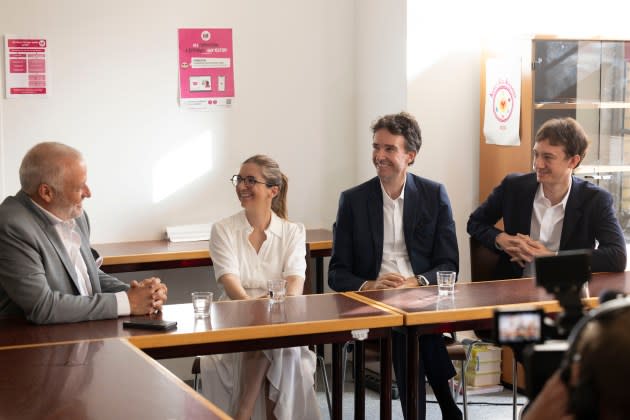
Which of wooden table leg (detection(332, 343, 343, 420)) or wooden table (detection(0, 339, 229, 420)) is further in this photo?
wooden table leg (detection(332, 343, 343, 420))

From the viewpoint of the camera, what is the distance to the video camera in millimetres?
1411

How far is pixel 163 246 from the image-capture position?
4.92 m

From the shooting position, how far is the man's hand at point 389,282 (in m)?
4.02

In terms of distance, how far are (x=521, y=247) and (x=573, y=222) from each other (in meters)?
0.27

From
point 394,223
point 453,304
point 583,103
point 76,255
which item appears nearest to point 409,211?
point 394,223

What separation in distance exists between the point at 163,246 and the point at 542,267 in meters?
3.63

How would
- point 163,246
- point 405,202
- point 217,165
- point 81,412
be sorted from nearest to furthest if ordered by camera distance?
point 81,412 → point 405,202 → point 163,246 → point 217,165

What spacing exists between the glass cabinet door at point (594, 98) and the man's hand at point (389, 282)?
1.34m

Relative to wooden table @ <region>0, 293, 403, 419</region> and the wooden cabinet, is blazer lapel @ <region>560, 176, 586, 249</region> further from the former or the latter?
wooden table @ <region>0, 293, 403, 419</region>

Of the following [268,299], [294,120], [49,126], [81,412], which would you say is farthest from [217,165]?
[81,412]

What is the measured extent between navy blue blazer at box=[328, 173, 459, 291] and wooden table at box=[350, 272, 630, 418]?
15.2 inches

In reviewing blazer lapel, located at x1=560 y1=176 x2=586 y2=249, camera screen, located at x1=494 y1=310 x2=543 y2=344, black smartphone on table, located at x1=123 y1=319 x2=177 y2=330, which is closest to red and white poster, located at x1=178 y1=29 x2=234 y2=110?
blazer lapel, located at x1=560 y1=176 x2=586 y2=249

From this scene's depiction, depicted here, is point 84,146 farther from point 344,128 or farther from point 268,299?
point 268,299

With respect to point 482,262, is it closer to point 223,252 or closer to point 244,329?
point 223,252
